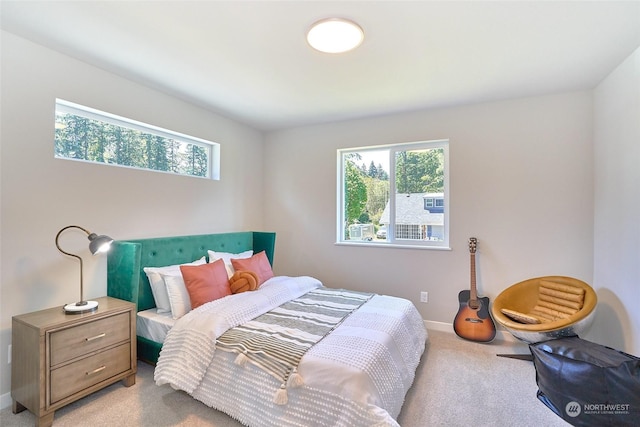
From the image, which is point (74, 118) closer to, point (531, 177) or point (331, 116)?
point (331, 116)

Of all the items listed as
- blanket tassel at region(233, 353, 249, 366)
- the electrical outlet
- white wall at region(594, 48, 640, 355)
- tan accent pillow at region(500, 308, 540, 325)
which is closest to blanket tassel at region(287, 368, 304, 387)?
blanket tassel at region(233, 353, 249, 366)

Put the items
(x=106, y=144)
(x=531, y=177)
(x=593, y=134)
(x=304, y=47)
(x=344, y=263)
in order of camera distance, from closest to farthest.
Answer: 1. (x=304, y=47)
2. (x=106, y=144)
3. (x=593, y=134)
4. (x=531, y=177)
5. (x=344, y=263)

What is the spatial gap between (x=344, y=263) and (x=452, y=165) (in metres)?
1.74

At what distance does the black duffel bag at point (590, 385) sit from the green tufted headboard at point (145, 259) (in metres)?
2.88

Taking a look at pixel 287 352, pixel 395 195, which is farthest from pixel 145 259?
pixel 395 195

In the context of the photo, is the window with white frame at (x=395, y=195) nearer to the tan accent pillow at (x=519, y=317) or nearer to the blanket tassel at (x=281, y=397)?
the tan accent pillow at (x=519, y=317)

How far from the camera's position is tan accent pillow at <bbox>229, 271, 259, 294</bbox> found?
2.71 meters

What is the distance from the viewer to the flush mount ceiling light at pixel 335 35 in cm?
179

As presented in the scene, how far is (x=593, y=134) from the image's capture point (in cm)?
272

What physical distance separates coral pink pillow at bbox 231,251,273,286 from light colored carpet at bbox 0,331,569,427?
43.6 inches

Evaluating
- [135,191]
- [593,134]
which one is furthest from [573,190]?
[135,191]

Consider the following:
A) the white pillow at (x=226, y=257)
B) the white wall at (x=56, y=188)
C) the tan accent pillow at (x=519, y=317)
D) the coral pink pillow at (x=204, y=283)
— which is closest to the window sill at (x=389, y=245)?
the tan accent pillow at (x=519, y=317)

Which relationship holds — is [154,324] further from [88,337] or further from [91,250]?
[91,250]

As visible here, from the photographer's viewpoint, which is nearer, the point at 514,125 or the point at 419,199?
the point at 514,125
